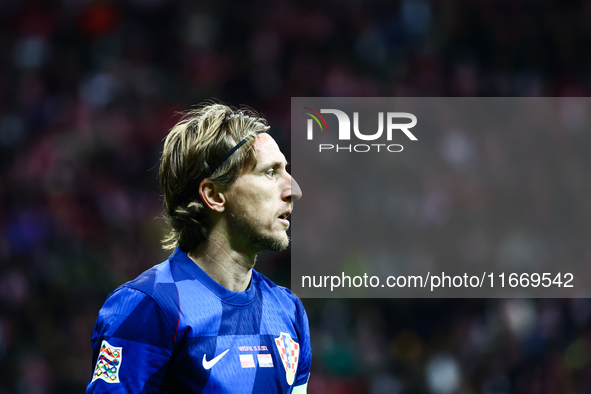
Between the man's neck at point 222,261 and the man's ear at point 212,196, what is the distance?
0.09 metres

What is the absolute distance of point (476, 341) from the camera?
21.2ft

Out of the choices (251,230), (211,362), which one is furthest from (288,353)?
(251,230)

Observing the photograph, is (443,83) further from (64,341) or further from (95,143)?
(64,341)

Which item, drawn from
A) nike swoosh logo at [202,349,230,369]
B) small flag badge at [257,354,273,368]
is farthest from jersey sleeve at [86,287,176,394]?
small flag badge at [257,354,273,368]

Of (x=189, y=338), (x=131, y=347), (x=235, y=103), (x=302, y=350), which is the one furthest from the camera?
(x=235, y=103)

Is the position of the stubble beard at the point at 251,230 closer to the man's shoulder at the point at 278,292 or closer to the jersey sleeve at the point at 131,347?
the man's shoulder at the point at 278,292

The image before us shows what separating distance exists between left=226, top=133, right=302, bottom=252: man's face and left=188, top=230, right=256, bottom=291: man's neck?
0.04 metres

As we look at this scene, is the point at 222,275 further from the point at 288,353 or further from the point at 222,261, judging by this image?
the point at 288,353

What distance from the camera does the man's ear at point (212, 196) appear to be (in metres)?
2.20

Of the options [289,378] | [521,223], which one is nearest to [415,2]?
[521,223]

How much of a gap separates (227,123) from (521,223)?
17.5 ft

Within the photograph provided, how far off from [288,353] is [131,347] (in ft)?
2.04

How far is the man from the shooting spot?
76.0 inches

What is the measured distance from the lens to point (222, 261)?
2.19m
